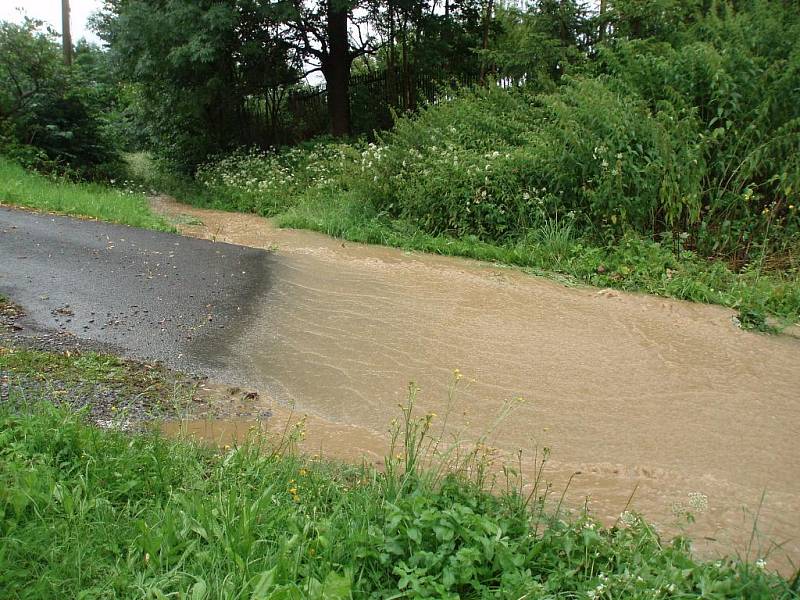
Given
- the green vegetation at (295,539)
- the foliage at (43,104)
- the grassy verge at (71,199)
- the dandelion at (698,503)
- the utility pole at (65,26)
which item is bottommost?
the dandelion at (698,503)

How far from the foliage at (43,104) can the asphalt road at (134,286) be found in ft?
20.1

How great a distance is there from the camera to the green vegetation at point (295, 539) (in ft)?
8.69

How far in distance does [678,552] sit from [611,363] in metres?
3.11

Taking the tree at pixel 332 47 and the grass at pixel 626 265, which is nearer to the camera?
the grass at pixel 626 265

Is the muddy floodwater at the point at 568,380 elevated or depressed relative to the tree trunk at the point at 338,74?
depressed

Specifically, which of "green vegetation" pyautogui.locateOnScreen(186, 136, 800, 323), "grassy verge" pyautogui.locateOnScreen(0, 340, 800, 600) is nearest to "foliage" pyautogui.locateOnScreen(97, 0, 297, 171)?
"green vegetation" pyautogui.locateOnScreen(186, 136, 800, 323)

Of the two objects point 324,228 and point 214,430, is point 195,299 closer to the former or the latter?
point 214,430

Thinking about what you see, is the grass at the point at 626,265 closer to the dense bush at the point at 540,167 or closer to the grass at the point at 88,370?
the dense bush at the point at 540,167

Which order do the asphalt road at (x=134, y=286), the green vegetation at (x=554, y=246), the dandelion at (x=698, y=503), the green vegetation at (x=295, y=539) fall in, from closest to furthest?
the green vegetation at (x=295, y=539) < the dandelion at (x=698, y=503) < the asphalt road at (x=134, y=286) < the green vegetation at (x=554, y=246)

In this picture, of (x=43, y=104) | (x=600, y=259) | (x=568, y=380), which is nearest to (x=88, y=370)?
(x=568, y=380)

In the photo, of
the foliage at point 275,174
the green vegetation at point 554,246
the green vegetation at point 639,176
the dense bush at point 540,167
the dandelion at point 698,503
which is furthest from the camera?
the foliage at point 275,174

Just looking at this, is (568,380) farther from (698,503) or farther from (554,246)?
(554,246)

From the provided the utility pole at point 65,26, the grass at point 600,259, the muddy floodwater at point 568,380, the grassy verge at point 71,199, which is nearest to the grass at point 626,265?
the grass at point 600,259

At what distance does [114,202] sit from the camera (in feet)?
39.5
